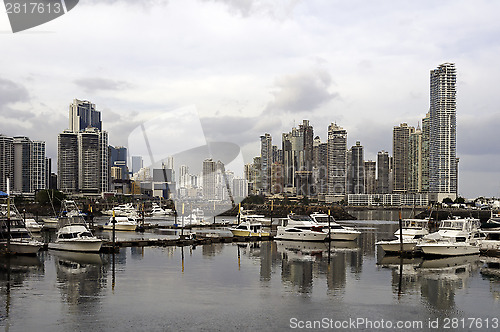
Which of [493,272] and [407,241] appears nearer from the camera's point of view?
[493,272]

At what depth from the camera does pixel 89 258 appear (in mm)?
43062

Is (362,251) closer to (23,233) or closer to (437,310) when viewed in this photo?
(437,310)

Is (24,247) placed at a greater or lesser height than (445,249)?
lesser

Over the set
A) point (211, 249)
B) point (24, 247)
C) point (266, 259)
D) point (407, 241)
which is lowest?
point (211, 249)

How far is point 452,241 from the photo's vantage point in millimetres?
44312

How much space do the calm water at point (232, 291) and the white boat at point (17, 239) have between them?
140cm

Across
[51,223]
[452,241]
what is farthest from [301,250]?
[51,223]

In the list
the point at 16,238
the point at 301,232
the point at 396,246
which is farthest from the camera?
the point at 301,232

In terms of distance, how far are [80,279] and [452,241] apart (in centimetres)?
2954

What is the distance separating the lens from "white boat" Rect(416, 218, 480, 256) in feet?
143

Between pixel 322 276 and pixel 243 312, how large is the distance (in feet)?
38.3

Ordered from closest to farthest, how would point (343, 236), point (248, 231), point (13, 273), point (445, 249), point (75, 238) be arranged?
point (13, 273) → point (445, 249) → point (75, 238) → point (343, 236) → point (248, 231)

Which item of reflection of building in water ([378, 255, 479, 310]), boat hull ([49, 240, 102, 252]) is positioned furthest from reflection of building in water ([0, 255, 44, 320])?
reflection of building in water ([378, 255, 479, 310])

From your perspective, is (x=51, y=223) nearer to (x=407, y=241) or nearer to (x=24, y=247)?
(x=24, y=247)
